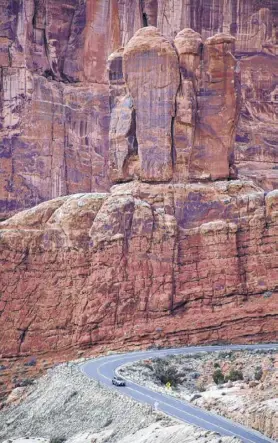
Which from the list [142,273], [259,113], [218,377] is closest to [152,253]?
[142,273]

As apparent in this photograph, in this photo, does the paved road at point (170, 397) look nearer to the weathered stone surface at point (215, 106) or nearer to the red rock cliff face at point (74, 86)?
the weathered stone surface at point (215, 106)

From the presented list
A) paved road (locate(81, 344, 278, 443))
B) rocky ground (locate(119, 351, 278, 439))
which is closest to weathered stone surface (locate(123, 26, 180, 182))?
paved road (locate(81, 344, 278, 443))

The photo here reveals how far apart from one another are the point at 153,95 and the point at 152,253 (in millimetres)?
7424

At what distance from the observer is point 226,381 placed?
101 metres

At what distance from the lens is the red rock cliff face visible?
502 feet

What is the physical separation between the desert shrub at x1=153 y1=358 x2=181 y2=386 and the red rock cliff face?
47.2 meters

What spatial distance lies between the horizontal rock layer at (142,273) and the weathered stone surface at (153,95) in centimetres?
151

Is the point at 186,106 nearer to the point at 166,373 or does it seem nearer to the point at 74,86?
the point at 166,373

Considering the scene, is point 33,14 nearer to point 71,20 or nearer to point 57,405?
point 71,20

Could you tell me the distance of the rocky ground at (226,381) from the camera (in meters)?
Answer: 90.1

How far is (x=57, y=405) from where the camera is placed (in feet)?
334

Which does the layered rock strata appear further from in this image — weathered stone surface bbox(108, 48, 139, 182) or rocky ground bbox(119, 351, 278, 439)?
rocky ground bbox(119, 351, 278, 439)

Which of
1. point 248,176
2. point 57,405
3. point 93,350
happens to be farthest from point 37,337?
point 248,176

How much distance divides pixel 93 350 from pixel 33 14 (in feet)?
153
